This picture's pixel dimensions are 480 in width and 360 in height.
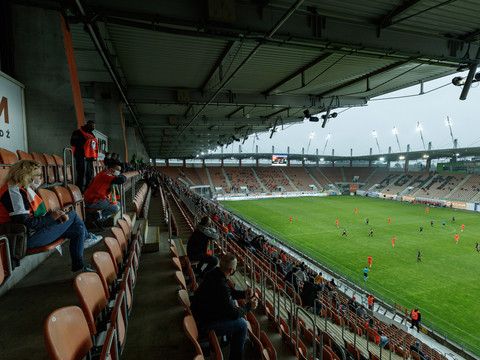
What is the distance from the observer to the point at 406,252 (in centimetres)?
1680

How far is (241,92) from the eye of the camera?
11.6m

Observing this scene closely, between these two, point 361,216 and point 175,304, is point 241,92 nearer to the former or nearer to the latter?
point 175,304

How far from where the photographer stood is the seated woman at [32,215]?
7.03ft

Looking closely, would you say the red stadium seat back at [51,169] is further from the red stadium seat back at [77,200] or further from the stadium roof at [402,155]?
the stadium roof at [402,155]

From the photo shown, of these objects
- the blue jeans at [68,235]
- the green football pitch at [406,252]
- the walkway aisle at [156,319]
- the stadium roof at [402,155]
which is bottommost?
the green football pitch at [406,252]

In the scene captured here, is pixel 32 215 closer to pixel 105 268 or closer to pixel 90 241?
pixel 105 268

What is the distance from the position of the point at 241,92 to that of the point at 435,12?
7.33m

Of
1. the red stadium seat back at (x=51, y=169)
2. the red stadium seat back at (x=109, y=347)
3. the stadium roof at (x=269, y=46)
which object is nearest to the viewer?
the red stadium seat back at (x=109, y=347)

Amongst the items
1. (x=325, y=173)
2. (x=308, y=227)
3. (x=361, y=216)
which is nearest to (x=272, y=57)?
(x=308, y=227)

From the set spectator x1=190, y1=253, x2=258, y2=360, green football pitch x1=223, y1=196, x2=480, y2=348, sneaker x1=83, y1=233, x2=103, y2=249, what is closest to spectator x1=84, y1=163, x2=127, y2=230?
sneaker x1=83, y1=233, x2=103, y2=249

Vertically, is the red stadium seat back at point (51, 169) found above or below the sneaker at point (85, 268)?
above

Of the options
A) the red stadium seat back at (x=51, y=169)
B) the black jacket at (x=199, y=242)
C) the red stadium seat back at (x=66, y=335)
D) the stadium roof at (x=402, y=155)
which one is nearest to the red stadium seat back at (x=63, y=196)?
the red stadium seat back at (x=51, y=169)

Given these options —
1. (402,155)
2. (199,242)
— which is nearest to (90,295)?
(199,242)

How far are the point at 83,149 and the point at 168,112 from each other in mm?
11561
